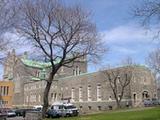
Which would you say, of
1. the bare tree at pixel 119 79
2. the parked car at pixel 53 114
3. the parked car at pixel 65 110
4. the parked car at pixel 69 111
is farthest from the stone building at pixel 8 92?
the parked car at pixel 69 111

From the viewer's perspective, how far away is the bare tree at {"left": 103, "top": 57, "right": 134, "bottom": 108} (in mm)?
76312

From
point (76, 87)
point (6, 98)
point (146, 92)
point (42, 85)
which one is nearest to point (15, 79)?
point (6, 98)

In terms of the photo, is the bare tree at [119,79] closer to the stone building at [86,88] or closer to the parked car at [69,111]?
the stone building at [86,88]

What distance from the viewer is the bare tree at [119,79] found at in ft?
250

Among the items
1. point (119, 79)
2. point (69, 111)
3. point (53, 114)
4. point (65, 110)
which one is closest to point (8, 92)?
point (119, 79)

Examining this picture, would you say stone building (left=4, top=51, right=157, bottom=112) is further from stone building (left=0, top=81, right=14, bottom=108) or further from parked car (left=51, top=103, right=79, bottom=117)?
stone building (left=0, top=81, right=14, bottom=108)

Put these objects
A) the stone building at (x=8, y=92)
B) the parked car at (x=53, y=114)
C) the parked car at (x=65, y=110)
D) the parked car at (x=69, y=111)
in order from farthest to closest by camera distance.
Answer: the stone building at (x=8, y=92) < the parked car at (x=53, y=114) < the parked car at (x=65, y=110) < the parked car at (x=69, y=111)

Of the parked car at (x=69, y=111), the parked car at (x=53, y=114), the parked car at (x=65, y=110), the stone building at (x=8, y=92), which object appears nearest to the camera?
the parked car at (x=69, y=111)

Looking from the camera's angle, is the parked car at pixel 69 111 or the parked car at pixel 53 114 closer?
the parked car at pixel 69 111

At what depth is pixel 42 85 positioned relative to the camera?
109625 millimetres

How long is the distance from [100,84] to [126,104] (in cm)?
1086

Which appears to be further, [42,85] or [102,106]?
[42,85]

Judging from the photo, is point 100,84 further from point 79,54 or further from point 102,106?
point 79,54

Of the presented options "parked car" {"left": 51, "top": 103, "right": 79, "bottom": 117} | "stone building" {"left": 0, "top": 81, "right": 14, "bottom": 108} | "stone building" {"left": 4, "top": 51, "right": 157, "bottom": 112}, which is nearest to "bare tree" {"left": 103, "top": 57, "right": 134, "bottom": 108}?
"stone building" {"left": 4, "top": 51, "right": 157, "bottom": 112}
